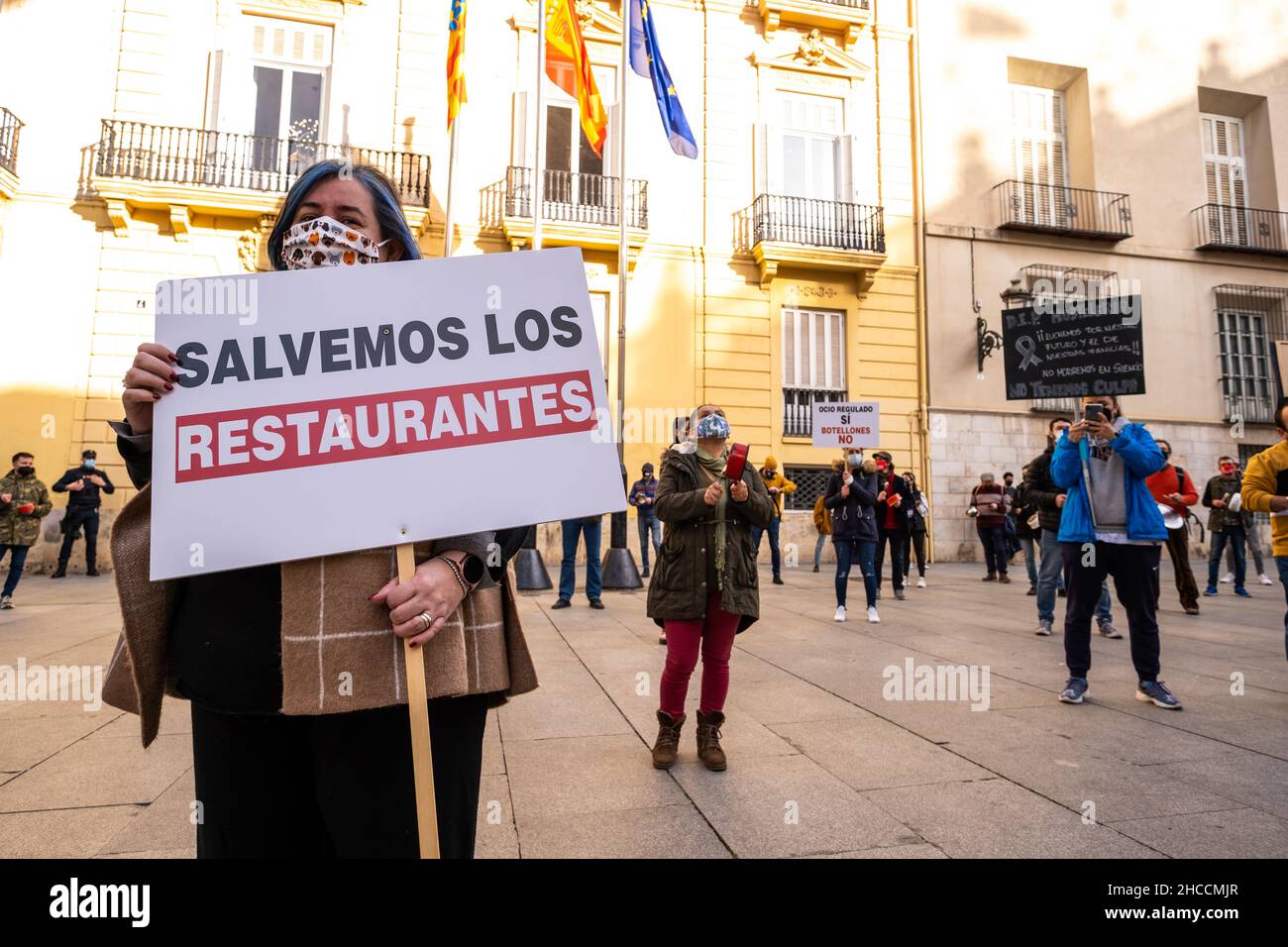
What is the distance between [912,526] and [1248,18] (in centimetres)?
1842

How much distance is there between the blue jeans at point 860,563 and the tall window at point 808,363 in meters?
7.73

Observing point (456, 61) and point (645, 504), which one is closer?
point (645, 504)

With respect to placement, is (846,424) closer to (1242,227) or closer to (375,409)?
(375,409)

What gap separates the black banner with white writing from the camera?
5941mm

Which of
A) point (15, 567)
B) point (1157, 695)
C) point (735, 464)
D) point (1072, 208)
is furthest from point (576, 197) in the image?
point (1157, 695)

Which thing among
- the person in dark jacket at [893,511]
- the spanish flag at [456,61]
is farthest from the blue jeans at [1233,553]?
the spanish flag at [456,61]

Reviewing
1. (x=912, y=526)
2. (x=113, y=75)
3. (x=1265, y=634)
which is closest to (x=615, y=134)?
(x=113, y=75)

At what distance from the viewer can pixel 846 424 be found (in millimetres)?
11750

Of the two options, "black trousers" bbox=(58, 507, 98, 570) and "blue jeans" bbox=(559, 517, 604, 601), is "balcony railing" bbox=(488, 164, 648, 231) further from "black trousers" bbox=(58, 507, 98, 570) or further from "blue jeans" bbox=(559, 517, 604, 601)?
"black trousers" bbox=(58, 507, 98, 570)

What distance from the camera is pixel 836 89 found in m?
16.5

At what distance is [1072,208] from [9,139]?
21624mm

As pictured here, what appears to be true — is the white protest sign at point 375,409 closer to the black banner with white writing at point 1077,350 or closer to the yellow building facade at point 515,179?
the black banner with white writing at point 1077,350

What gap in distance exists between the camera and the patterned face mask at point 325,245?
5.17 ft
